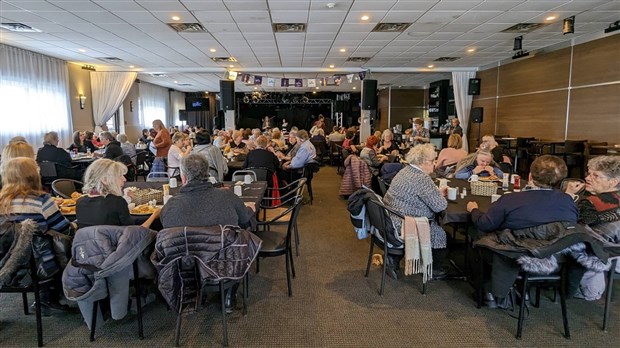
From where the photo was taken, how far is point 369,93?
463 inches

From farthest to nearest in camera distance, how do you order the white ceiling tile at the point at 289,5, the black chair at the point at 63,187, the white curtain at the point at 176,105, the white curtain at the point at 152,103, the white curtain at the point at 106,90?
the white curtain at the point at 176,105 → the white curtain at the point at 152,103 → the white curtain at the point at 106,90 → the white ceiling tile at the point at 289,5 → the black chair at the point at 63,187

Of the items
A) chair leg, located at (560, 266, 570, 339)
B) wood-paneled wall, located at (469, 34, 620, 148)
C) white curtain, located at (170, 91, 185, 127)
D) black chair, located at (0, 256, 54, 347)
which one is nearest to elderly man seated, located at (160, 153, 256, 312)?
black chair, located at (0, 256, 54, 347)

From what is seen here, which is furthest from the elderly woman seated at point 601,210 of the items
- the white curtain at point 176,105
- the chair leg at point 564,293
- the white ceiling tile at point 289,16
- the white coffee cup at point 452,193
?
the white curtain at point 176,105

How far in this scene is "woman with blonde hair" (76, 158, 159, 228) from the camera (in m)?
2.53

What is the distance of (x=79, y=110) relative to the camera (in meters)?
11.1

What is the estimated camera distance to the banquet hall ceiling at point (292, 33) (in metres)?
5.45

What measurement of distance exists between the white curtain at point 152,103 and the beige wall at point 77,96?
13.0 feet

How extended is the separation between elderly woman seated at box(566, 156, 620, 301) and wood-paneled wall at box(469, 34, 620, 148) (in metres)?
4.99

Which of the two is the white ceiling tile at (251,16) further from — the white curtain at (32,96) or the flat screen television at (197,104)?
the flat screen television at (197,104)

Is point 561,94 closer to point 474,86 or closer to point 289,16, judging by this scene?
point 474,86

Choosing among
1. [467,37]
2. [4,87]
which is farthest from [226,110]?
[467,37]

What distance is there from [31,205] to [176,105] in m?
19.7

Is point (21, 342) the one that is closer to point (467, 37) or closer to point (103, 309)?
point (103, 309)

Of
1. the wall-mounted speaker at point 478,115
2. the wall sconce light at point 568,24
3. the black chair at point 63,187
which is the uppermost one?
the wall sconce light at point 568,24
